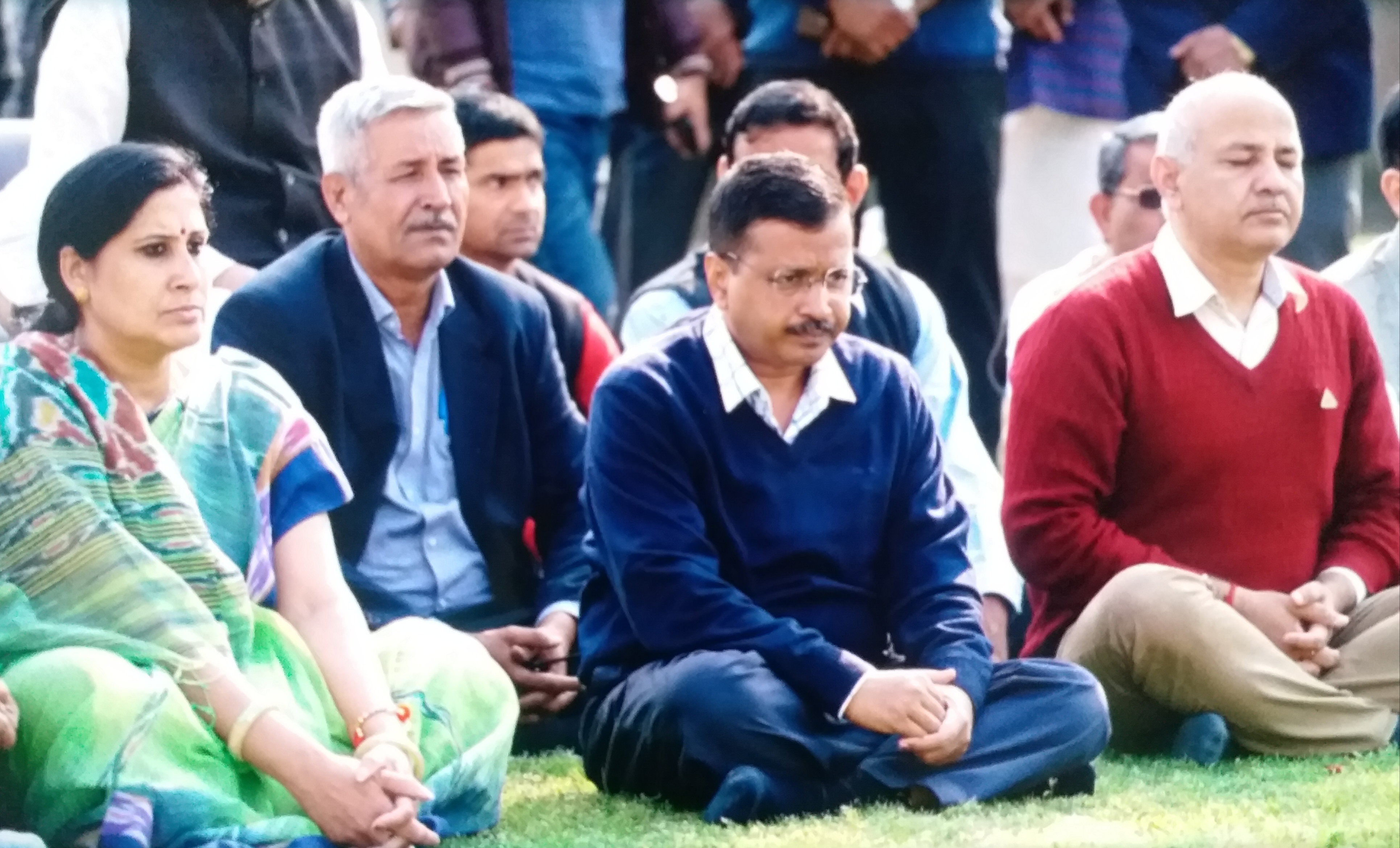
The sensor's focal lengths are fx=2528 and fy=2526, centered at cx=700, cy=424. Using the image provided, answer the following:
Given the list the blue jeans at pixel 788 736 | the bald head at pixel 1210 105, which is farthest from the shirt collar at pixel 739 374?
the bald head at pixel 1210 105

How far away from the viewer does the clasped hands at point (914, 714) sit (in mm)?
4527

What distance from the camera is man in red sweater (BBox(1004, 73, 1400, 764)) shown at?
5.17m

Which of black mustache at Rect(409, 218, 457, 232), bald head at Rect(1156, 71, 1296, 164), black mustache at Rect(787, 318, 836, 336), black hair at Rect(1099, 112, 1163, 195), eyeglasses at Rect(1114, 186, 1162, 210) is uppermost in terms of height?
bald head at Rect(1156, 71, 1296, 164)

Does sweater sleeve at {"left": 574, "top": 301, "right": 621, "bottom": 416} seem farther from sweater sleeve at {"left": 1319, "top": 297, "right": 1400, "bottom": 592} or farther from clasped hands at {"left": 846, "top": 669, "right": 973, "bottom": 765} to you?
sweater sleeve at {"left": 1319, "top": 297, "right": 1400, "bottom": 592}

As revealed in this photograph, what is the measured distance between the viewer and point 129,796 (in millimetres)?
3898

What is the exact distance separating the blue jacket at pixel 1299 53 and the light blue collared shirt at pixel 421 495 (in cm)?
289

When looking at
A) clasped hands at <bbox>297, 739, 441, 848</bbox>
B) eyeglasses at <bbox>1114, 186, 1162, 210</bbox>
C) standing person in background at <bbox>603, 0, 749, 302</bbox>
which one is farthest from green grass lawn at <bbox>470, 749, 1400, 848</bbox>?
standing person in background at <bbox>603, 0, 749, 302</bbox>

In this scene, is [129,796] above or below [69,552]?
below

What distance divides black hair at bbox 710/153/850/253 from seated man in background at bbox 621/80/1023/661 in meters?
0.90

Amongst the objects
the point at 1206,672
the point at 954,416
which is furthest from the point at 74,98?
the point at 1206,672

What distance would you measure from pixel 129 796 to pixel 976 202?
380cm

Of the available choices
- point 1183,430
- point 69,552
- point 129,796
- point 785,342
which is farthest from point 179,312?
point 1183,430

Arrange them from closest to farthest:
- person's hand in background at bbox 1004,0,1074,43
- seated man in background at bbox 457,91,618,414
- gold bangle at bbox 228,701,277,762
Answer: gold bangle at bbox 228,701,277,762 → seated man in background at bbox 457,91,618,414 → person's hand in background at bbox 1004,0,1074,43

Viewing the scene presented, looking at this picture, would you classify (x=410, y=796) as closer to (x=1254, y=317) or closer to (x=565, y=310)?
(x=565, y=310)
